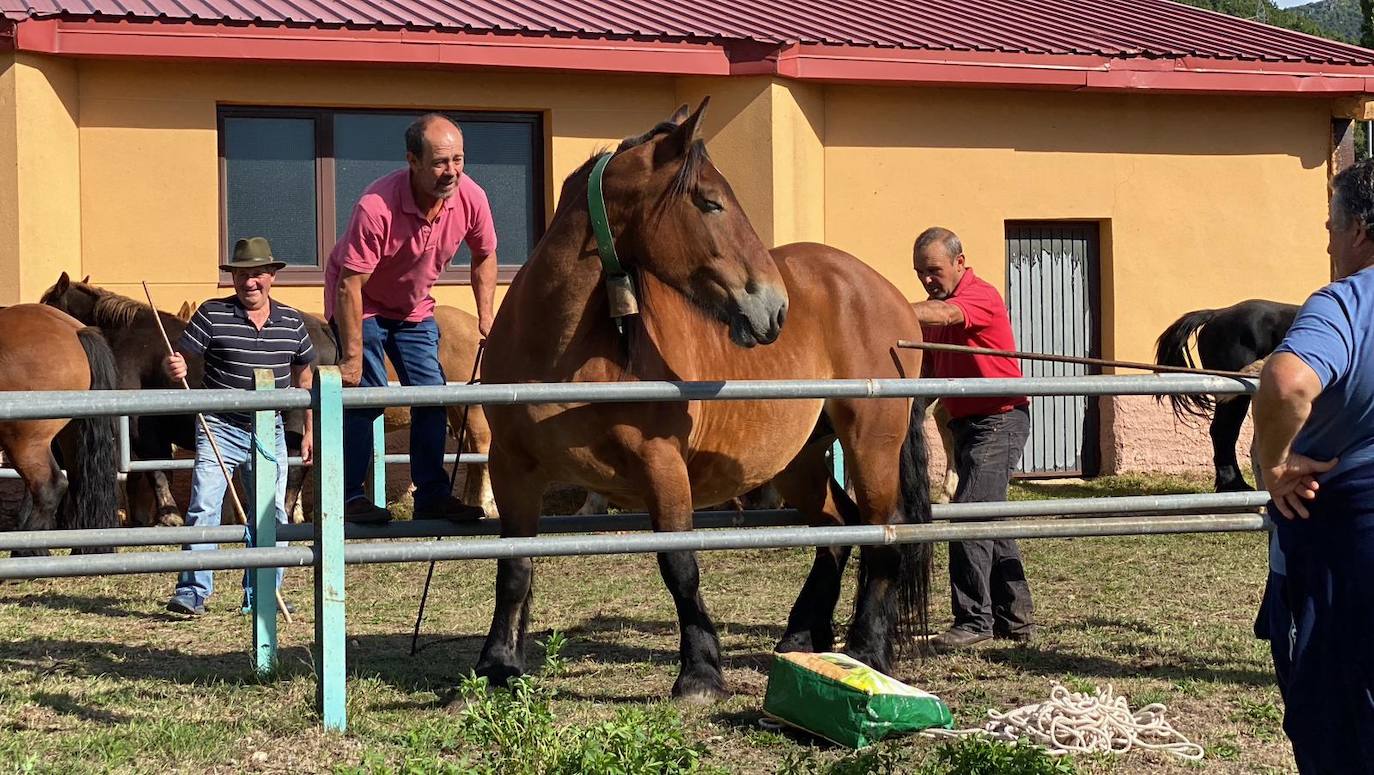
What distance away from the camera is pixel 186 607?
24.8 ft

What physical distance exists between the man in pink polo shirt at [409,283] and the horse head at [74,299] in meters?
5.14

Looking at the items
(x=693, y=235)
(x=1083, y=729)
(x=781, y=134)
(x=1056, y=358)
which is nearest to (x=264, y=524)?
(x=693, y=235)

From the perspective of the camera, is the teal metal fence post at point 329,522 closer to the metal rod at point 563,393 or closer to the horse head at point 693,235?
the metal rod at point 563,393

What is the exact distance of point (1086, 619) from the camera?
291 inches

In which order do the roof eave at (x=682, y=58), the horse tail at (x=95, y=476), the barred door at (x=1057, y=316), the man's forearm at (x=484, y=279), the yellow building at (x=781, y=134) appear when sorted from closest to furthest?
the man's forearm at (x=484, y=279)
the horse tail at (x=95, y=476)
the roof eave at (x=682, y=58)
the yellow building at (x=781, y=134)
the barred door at (x=1057, y=316)

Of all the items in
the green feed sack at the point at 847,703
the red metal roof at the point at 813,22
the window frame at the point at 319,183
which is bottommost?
the green feed sack at the point at 847,703

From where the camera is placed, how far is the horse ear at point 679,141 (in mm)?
5188

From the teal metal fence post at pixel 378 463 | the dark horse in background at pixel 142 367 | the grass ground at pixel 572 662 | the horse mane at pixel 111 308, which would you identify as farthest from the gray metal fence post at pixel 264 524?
the horse mane at pixel 111 308

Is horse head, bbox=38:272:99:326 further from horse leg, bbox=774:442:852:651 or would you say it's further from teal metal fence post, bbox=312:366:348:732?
teal metal fence post, bbox=312:366:348:732

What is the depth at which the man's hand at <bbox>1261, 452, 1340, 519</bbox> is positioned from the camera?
11.0 feet

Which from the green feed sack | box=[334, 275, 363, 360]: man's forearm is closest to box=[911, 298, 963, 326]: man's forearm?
the green feed sack

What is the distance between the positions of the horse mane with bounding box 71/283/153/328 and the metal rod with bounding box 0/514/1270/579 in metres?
6.81

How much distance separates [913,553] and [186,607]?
374 cm

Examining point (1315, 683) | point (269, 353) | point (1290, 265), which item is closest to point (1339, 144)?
point (1290, 265)
